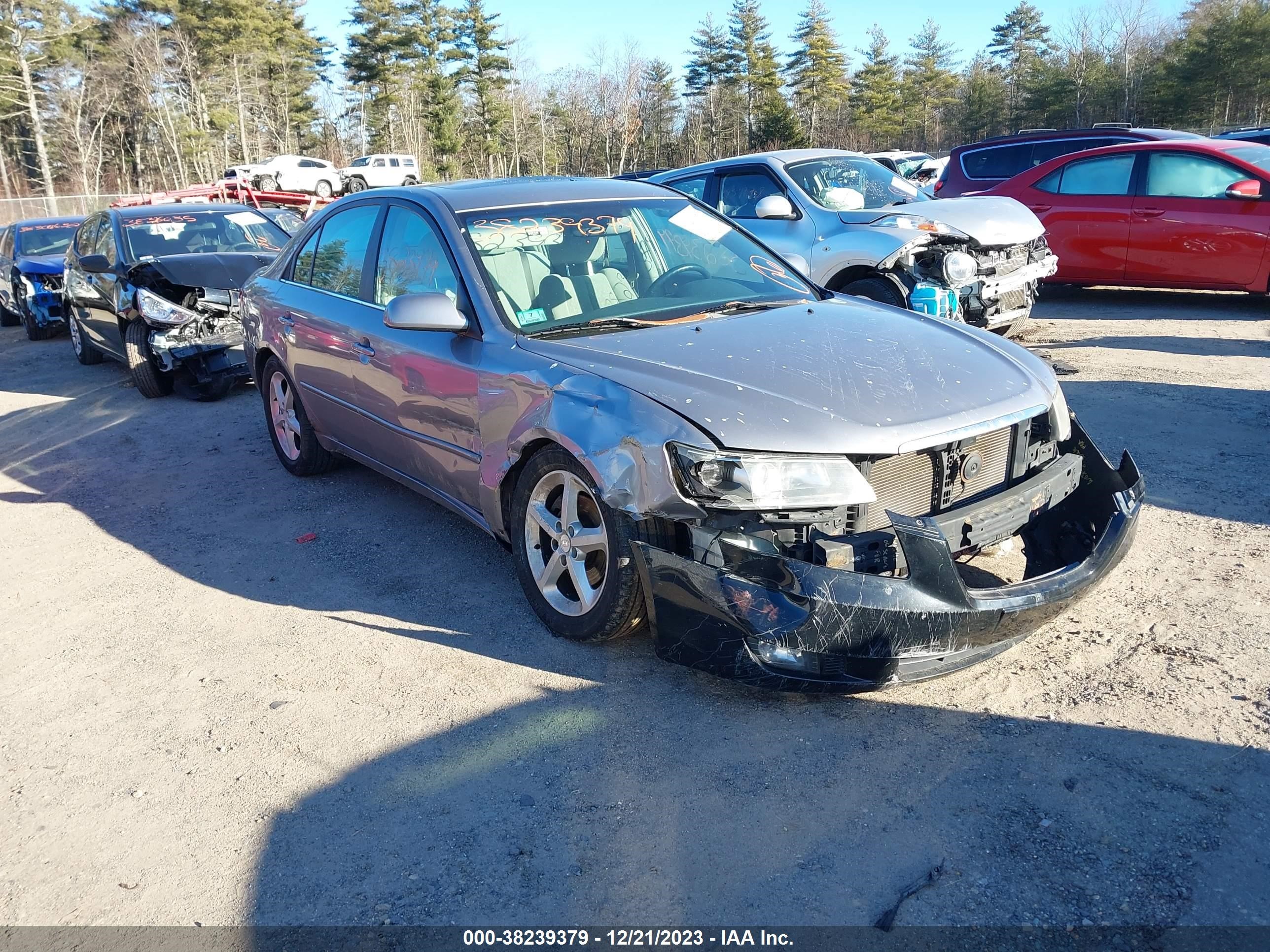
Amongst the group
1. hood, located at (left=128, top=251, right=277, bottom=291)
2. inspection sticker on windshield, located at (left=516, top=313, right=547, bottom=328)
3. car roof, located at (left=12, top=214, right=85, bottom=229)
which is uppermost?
car roof, located at (left=12, top=214, right=85, bottom=229)

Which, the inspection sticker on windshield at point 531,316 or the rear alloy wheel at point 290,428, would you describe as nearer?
the inspection sticker on windshield at point 531,316

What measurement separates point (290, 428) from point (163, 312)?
3.52m

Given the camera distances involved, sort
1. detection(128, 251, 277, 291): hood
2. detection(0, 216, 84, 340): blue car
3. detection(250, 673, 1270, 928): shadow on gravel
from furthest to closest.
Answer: detection(0, 216, 84, 340): blue car < detection(128, 251, 277, 291): hood < detection(250, 673, 1270, 928): shadow on gravel

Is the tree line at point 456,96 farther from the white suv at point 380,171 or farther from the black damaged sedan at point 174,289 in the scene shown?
the black damaged sedan at point 174,289

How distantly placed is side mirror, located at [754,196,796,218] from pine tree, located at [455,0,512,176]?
55783mm

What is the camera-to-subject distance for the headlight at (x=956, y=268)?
24.1 feet

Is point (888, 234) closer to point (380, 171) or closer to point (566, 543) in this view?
point (566, 543)

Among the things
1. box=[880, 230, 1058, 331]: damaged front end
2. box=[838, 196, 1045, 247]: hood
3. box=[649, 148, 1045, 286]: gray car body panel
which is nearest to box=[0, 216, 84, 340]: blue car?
box=[649, 148, 1045, 286]: gray car body panel

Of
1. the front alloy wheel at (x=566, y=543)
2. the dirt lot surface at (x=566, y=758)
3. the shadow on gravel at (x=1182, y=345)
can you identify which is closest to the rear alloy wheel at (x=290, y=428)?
the dirt lot surface at (x=566, y=758)

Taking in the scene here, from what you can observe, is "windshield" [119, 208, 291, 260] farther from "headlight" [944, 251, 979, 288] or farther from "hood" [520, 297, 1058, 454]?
"hood" [520, 297, 1058, 454]

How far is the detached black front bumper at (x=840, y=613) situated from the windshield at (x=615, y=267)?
131cm

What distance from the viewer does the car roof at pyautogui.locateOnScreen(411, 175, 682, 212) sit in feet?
14.3

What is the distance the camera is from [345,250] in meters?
5.12

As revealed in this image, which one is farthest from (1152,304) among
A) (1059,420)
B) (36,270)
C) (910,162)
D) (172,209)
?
(910,162)
